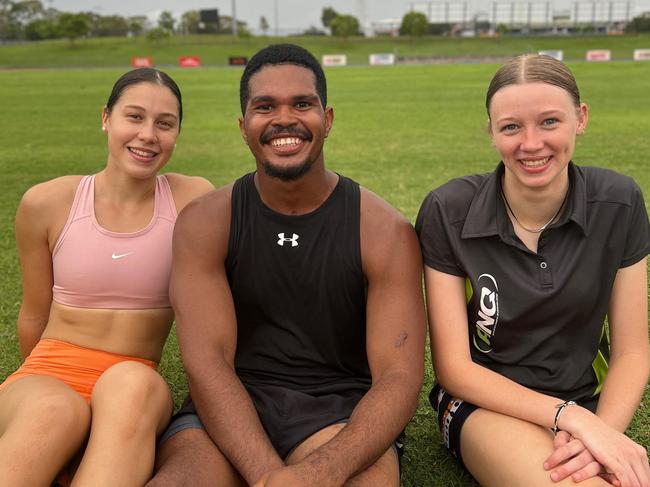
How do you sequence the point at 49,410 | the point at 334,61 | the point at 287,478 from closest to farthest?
the point at 287,478 < the point at 49,410 < the point at 334,61

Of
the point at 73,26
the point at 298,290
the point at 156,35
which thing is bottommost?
the point at 298,290

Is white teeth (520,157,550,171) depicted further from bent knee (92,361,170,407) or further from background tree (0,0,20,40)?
background tree (0,0,20,40)

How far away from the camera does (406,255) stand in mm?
3061

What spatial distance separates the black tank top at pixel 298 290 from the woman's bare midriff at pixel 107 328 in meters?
0.52

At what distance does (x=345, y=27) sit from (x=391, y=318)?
86.0m

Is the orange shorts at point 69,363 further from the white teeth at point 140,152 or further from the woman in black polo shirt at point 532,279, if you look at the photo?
the woman in black polo shirt at point 532,279

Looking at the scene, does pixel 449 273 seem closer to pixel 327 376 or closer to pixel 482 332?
pixel 482 332

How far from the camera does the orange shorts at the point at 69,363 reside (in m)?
3.20

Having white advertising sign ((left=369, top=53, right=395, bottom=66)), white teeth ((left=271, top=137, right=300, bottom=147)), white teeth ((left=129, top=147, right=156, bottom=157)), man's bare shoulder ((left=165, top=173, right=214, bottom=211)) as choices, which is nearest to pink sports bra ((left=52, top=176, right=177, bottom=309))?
man's bare shoulder ((left=165, top=173, right=214, bottom=211))

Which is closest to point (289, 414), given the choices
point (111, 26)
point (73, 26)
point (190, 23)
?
point (73, 26)

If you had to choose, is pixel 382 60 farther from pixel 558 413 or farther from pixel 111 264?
pixel 558 413

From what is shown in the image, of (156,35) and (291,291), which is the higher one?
(156,35)

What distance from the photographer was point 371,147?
14.1 metres

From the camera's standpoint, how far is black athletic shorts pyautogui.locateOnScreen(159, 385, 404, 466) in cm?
296
